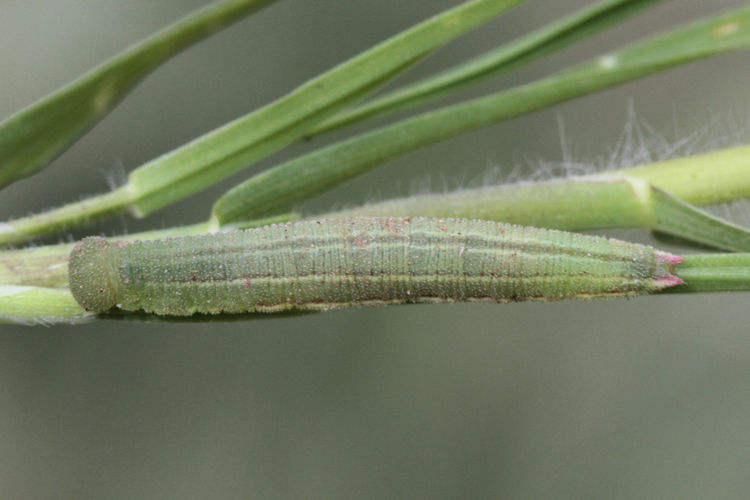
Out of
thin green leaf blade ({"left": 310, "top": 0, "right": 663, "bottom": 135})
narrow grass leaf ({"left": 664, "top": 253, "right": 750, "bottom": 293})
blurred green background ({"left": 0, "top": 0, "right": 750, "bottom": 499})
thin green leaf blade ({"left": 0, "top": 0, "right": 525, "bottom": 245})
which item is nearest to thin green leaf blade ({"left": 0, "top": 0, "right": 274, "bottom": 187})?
thin green leaf blade ({"left": 0, "top": 0, "right": 525, "bottom": 245})

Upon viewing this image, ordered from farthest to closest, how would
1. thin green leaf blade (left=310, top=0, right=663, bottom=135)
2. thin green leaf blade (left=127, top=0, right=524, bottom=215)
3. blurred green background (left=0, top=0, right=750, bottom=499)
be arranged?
blurred green background (left=0, top=0, right=750, bottom=499) < thin green leaf blade (left=310, top=0, right=663, bottom=135) < thin green leaf blade (left=127, top=0, right=524, bottom=215)

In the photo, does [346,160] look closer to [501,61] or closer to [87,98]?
[501,61]

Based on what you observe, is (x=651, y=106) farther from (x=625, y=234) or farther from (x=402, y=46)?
(x=402, y=46)

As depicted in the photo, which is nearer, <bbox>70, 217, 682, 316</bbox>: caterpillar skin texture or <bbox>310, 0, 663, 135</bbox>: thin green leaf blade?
<bbox>70, 217, 682, 316</bbox>: caterpillar skin texture

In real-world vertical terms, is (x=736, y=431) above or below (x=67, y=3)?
below

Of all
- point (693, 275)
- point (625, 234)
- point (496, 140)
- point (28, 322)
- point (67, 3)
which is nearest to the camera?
point (693, 275)

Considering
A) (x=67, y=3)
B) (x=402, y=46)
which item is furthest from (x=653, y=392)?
(x=67, y=3)

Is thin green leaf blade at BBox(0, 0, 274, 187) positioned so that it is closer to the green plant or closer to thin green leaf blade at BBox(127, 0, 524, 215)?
the green plant

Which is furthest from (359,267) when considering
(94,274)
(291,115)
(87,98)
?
(87,98)
